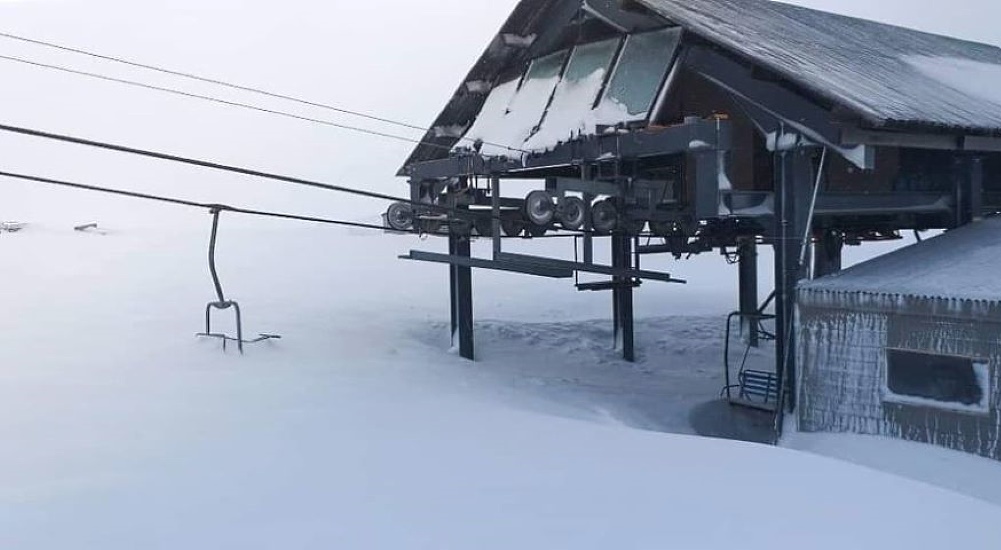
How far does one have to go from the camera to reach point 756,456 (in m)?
6.80

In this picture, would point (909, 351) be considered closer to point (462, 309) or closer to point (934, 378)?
point (934, 378)

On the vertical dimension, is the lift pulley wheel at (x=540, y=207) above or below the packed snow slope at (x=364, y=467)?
above

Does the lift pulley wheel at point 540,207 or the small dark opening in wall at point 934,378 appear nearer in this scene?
the small dark opening in wall at point 934,378

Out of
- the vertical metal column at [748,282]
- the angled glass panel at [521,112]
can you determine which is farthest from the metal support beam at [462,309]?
the vertical metal column at [748,282]

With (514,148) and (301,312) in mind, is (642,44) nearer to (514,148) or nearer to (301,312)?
(514,148)

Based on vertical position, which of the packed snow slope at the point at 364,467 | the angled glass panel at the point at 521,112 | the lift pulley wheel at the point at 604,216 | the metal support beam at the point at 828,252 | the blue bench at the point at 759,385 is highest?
the angled glass panel at the point at 521,112

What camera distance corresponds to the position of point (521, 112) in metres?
13.9

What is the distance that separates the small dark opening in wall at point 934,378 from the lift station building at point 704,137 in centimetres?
114

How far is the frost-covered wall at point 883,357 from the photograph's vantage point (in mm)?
8656

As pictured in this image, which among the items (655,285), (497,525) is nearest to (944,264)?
(497,525)

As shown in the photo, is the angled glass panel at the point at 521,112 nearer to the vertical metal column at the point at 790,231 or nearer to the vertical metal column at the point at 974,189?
the vertical metal column at the point at 790,231

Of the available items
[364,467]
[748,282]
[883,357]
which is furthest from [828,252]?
[364,467]

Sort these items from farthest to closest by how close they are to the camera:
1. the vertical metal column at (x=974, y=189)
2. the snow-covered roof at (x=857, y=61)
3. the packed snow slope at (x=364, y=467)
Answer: the vertical metal column at (x=974, y=189) → the snow-covered roof at (x=857, y=61) → the packed snow slope at (x=364, y=467)

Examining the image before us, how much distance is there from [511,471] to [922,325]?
536cm
